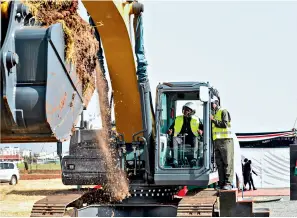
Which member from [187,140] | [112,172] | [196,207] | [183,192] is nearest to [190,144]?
[187,140]

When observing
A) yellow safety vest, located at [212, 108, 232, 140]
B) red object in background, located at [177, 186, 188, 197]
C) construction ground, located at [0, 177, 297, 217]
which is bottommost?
construction ground, located at [0, 177, 297, 217]

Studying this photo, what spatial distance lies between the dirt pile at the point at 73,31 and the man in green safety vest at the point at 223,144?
4.17 meters

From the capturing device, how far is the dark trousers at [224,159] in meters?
11.1

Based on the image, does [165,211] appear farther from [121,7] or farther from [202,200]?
[121,7]

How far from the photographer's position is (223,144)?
436 inches

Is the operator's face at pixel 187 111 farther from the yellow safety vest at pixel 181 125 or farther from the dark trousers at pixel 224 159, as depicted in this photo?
the dark trousers at pixel 224 159

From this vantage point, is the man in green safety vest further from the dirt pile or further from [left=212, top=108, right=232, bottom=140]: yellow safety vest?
the dirt pile

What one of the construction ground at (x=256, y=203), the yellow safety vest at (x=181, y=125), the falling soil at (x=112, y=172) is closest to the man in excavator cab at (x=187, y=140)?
the yellow safety vest at (x=181, y=125)

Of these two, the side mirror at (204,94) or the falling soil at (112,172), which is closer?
the side mirror at (204,94)

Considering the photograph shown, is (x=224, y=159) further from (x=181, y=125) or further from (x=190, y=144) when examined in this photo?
(x=181, y=125)

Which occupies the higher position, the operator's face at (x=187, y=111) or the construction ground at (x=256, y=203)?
the operator's face at (x=187, y=111)

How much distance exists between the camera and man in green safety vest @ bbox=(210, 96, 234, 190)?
1105 centimetres

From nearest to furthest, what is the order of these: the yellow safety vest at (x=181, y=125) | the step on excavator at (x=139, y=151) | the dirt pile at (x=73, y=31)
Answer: the dirt pile at (x=73, y=31), the step on excavator at (x=139, y=151), the yellow safety vest at (x=181, y=125)

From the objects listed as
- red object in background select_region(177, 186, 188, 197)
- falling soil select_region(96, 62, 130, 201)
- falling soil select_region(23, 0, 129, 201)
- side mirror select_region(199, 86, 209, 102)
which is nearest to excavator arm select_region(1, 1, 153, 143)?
falling soil select_region(23, 0, 129, 201)
